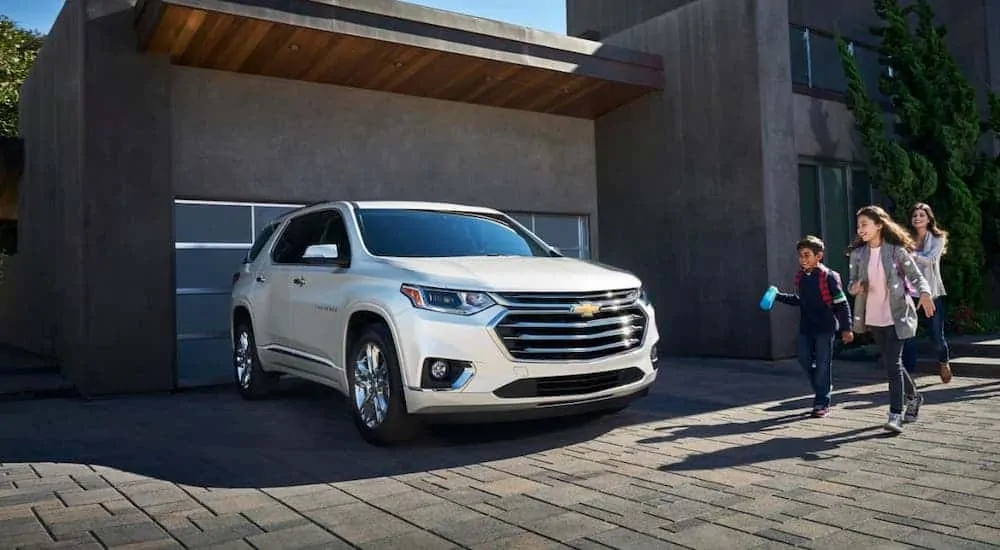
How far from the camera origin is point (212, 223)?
35.1ft

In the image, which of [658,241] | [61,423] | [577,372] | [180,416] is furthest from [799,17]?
[61,423]

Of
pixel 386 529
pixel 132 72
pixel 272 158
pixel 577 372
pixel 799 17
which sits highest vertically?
pixel 799 17

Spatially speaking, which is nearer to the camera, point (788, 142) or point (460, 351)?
point (460, 351)

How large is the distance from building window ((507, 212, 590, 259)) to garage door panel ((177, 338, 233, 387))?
546 centimetres

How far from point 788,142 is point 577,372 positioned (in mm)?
7483

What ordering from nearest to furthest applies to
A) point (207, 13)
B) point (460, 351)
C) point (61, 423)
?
point (460, 351)
point (61, 423)
point (207, 13)

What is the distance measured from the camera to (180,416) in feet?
25.7

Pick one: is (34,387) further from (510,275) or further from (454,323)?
(510,275)

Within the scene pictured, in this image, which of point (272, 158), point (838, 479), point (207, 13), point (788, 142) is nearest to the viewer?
point (838, 479)

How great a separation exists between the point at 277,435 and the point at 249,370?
208 centimetres

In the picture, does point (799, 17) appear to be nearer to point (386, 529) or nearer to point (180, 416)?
point (180, 416)

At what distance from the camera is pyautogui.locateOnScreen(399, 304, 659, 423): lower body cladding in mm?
5547

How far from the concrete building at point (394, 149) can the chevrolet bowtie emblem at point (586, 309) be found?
5.66m

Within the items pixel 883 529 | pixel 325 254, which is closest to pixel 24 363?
pixel 325 254
